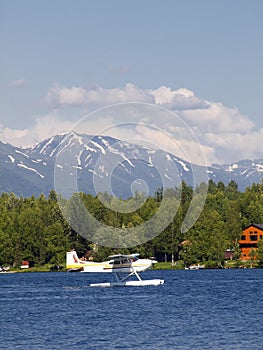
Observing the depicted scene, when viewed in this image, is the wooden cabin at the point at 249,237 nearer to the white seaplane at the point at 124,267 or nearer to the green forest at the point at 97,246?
the green forest at the point at 97,246

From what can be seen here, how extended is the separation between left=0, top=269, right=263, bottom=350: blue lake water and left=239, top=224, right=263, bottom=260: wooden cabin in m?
76.4

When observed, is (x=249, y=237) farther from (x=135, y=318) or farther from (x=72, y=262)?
(x=135, y=318)

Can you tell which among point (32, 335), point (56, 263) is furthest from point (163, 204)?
point (32, 335)

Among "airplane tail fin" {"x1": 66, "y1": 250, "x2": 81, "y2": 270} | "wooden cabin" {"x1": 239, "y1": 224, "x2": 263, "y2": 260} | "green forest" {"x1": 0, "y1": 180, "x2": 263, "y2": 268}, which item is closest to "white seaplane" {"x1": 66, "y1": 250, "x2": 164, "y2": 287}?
"airplane tail fin" {"x1": 66, "y1": 250, "x2": 81, "y2": 270}

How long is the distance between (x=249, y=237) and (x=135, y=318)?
393ft

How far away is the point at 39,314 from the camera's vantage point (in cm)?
7475

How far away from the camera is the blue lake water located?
5553 cm

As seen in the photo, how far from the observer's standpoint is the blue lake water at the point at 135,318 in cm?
5553

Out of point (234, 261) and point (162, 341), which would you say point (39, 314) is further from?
point (234, 261)

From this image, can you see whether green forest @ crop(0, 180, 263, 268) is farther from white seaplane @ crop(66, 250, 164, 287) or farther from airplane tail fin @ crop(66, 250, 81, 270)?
white seaplane @ crop(66, 250, 164, 287)

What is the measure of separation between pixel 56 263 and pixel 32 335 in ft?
398

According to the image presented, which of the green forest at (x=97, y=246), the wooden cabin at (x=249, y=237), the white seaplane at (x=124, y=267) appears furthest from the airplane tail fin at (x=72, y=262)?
the wooden cabin at (x=249, y=237)

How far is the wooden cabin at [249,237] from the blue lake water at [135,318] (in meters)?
76.4

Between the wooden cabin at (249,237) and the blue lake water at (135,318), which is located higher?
the wooden cabin at (249,237)
